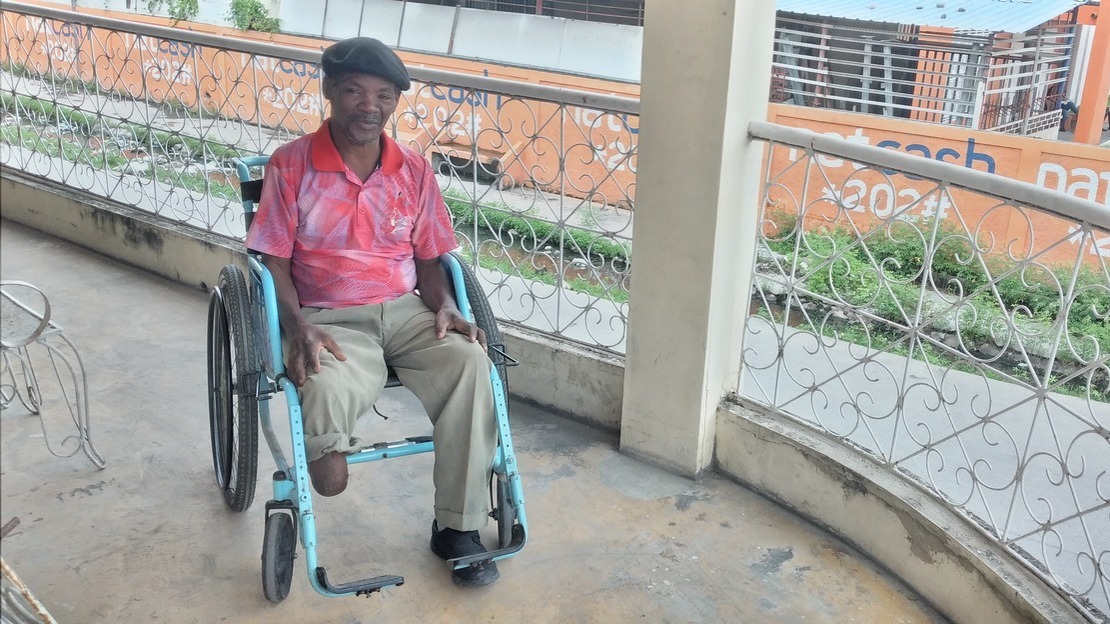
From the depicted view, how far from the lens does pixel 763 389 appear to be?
3.08 meters

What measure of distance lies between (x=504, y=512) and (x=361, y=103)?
1.17 m

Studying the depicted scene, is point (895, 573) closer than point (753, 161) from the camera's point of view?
Yes

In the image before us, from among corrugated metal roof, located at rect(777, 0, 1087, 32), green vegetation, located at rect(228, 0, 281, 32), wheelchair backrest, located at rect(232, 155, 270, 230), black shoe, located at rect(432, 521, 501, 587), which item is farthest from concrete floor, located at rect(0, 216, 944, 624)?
green vegetation, located at rect(228, 0, 281, 32)

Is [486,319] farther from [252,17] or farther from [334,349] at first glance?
[252,17]

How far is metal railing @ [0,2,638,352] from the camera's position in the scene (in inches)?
131

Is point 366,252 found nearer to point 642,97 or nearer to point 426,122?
point 642,97

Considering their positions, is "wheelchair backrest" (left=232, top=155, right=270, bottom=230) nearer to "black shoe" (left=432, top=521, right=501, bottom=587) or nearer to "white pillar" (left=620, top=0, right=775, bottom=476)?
"black shoe" (left=432, top=521, right=501, bottom=587)

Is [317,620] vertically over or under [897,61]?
under

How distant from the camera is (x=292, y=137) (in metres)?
4.20

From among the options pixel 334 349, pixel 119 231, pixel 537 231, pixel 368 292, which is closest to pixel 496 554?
pixel 334 349

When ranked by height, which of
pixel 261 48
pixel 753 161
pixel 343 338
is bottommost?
pixel 343 338

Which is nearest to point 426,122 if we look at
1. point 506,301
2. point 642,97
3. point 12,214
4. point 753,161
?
point 506,301

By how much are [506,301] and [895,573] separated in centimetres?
184

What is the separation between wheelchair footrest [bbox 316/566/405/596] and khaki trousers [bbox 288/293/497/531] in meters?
0.23
